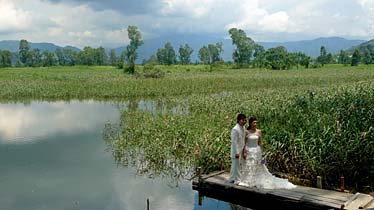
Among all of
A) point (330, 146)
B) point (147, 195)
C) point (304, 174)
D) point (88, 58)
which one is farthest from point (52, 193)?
point (88, 58)

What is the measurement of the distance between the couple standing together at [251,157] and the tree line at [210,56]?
5936 centimetres

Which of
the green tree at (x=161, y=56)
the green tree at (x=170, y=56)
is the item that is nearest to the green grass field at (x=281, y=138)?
the green tree at (x=170, y=56)

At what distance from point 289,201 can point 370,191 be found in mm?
2047

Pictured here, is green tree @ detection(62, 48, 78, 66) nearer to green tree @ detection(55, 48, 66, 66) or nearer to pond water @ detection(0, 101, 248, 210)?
green tree @ detection(55, 48, 66, 66)

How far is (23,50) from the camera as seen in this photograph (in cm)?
9888

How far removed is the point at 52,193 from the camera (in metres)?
10.2

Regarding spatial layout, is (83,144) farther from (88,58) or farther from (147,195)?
(88,58)

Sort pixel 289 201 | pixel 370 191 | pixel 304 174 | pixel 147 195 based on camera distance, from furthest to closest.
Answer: pixel 147 195
pixel 304 174
pixel 370 191
pixel 289 201

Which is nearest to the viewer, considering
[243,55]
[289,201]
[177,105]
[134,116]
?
[289,201]

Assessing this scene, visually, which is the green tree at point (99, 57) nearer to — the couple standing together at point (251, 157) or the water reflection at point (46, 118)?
the water reflection at point (46, 118)

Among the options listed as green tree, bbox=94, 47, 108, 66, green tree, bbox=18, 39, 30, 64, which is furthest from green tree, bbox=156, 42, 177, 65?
green tree, bbox=18, 39, 30, 64

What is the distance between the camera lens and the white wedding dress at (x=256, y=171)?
8.54m

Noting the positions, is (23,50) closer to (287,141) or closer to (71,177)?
(71,177)

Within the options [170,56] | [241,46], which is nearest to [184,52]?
[170,56]
